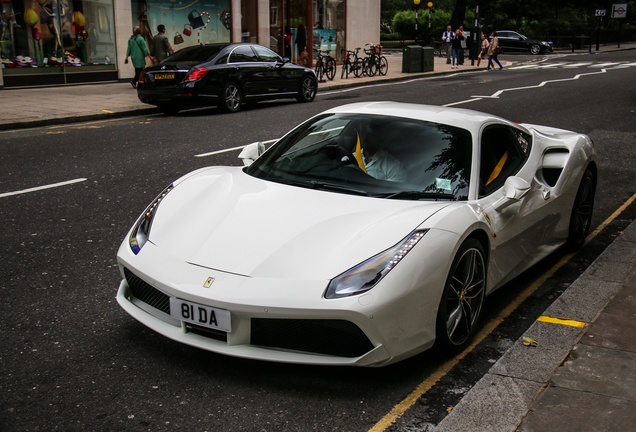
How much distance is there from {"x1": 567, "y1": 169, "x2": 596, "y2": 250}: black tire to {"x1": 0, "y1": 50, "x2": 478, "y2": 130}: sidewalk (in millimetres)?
10445

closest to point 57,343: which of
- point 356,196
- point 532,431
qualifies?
point 356,196

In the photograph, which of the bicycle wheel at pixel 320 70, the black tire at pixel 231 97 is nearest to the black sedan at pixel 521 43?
the bicycle wheel at pixel 320 70

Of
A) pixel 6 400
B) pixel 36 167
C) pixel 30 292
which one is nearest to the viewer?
pixel 6 400

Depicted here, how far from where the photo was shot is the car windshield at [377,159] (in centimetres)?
389

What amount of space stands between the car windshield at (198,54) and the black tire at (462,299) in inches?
466

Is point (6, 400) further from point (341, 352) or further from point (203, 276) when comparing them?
point (341, 352)

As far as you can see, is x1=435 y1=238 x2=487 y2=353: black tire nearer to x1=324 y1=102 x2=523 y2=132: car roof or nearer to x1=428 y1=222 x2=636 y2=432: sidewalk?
x1=428 y1=222 x2=636 y2=432: sidewalk

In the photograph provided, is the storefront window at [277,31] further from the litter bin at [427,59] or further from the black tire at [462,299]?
the black tire at [462,299]

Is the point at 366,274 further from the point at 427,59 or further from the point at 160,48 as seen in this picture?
the point at 427,59

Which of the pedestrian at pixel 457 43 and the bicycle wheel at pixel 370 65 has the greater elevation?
the pedestrian at pixel 457 43

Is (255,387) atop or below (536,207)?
below

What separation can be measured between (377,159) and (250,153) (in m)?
1.08

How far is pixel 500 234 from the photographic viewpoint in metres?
3.95

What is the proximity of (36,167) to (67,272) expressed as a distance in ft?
13.5
